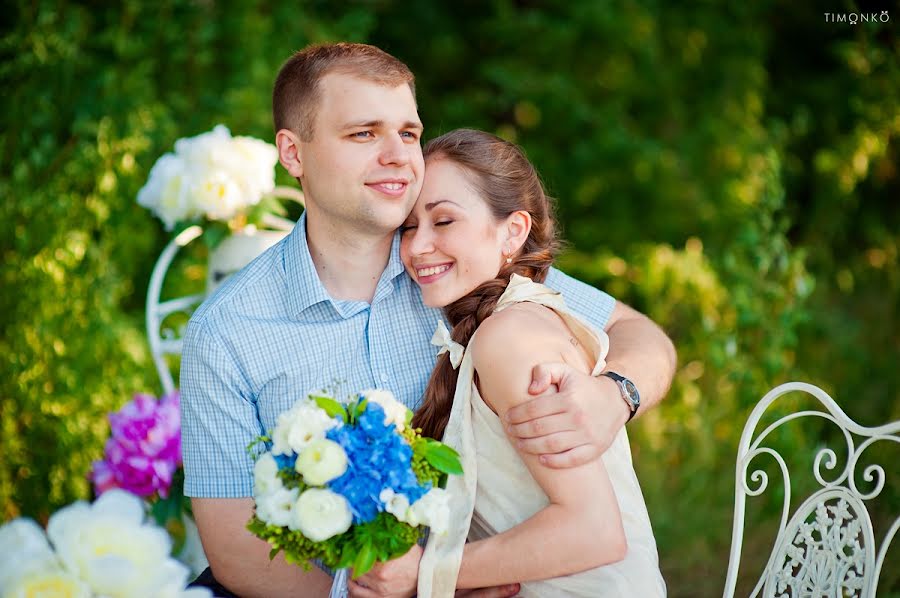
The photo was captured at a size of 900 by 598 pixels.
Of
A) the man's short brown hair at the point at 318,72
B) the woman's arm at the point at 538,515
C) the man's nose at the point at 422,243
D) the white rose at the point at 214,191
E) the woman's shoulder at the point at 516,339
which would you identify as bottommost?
the woman's arm at the point at 538,515

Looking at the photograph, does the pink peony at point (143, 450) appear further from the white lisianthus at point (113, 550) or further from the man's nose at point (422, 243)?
the white lisianthus at point (113, 550)

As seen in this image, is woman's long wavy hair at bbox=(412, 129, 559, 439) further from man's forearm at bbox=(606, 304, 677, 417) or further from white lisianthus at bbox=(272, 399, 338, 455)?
white lisianthus at bbox=(272, 399, 338, 455)

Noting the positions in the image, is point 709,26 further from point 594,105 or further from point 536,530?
point 536,530

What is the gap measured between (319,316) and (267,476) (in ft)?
2.87

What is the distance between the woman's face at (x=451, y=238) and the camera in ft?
7.22

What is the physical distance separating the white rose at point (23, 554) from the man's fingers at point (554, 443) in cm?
103

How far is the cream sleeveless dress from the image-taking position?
1.98 m

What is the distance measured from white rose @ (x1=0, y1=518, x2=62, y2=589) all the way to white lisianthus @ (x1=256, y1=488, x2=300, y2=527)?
51 centimetres

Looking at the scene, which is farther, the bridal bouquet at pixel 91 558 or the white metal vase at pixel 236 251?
the white metal vase at pixel 236 251

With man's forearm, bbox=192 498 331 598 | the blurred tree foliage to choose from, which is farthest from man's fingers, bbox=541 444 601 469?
the blurred tree foliage

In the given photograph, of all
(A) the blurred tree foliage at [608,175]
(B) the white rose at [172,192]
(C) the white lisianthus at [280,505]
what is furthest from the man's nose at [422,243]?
(A) the blurred tree foliage at [608,175]

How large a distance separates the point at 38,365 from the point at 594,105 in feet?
13.1

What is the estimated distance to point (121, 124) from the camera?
168 inches

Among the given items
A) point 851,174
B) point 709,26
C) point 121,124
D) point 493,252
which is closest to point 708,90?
point 709,26
